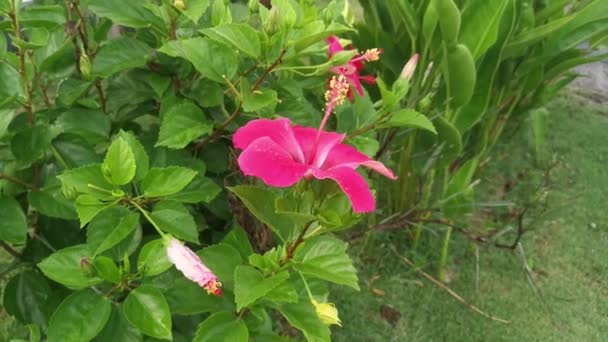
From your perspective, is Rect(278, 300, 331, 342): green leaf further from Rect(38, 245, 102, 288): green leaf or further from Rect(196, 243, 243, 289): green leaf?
Rect(38, 245, 102, 288): green leaf

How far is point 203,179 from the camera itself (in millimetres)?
873

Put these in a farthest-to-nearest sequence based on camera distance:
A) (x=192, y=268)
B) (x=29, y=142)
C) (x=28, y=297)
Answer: (x=28, y=297) → (x=29, y=142) → (x=192, y=268)

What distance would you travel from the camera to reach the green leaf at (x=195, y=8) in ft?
2.62

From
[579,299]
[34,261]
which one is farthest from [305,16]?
[579,299]

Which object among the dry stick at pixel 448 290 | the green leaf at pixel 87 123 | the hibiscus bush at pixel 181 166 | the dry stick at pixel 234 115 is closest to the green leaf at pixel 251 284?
the hibiscus bush at pixel 181 166

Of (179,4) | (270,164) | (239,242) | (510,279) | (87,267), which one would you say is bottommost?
Answer: (510,279)

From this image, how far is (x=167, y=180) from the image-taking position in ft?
2.41

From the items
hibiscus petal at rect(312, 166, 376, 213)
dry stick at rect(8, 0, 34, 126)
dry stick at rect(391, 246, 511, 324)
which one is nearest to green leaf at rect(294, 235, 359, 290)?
hibiscus petal at rect(312, 166, 376, 213)

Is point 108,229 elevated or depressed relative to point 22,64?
depressed

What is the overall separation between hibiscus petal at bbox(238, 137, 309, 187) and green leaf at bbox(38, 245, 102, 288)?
24 centimetres

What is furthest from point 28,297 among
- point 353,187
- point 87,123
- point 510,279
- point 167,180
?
point 510,279

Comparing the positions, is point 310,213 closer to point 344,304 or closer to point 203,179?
point 203,179

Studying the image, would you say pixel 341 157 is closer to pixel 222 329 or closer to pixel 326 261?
pixel 326 261

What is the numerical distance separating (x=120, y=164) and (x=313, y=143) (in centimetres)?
23
